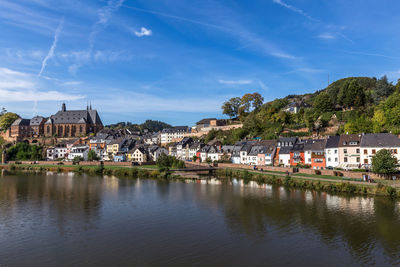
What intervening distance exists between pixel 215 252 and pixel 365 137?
32.0m

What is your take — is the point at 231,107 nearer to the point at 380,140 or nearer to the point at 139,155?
the point at 139,155

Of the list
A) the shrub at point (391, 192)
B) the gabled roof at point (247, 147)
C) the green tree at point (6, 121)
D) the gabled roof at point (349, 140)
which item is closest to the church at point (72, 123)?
the green tree at point (6, 121)

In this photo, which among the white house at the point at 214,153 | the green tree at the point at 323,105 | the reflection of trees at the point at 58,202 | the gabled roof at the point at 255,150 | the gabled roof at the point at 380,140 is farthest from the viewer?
the white house at the point at 214,153

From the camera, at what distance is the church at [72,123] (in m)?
106

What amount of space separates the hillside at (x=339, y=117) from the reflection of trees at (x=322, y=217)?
65.5 ft

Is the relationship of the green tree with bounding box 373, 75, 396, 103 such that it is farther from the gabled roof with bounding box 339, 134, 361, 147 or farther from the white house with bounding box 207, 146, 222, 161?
the white house with bounding box 207, 146, 222, 161

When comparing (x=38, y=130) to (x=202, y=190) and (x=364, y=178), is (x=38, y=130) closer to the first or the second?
(x=202, y=190)

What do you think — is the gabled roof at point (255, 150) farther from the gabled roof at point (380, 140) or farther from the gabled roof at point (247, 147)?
the gabled roof at point (380, 140)

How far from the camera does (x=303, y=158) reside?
46844 mm

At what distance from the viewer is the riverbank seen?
96.4ft

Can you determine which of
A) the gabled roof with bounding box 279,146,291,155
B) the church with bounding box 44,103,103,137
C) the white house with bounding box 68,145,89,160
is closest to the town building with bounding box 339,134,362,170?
the gabled roof with bounding box 279,146,291,155

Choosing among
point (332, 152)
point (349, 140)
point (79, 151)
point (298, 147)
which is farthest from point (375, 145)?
point (79, 151)

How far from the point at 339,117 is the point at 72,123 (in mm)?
88017

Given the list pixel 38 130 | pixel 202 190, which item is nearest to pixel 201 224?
pixel 202 190
